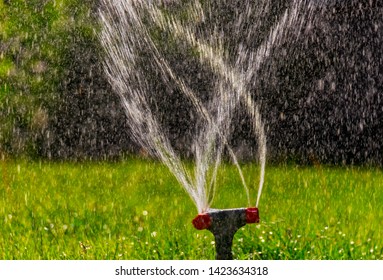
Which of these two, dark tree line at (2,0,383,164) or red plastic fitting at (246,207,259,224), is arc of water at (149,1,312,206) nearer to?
dark tree line at (2,0,383,164)

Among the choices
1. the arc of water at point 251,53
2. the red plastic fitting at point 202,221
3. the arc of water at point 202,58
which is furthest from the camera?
the arc of water at point 251,53

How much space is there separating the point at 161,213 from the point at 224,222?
1.85m

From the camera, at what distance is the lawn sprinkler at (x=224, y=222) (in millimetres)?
3604

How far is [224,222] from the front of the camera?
3.64 m

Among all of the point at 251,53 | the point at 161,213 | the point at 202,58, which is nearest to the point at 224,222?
the point at 161,213

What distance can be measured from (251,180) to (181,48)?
5.46 feet

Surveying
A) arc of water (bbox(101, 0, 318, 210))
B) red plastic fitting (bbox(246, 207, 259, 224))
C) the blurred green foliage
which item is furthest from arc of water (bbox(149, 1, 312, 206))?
red plastic fitting (bbox(246, 207, 259, 224))

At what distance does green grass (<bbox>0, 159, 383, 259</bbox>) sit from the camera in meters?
4.34

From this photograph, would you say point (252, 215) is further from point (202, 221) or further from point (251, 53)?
point (251, 53)

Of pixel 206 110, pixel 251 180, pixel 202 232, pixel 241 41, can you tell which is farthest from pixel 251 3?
pixel 202 232

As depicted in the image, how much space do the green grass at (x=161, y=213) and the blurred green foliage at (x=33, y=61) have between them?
439 millimetres

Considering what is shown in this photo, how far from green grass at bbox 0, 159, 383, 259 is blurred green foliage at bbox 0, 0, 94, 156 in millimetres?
439

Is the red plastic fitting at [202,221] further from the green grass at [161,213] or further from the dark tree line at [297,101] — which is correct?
the dark tree line at [297,101]

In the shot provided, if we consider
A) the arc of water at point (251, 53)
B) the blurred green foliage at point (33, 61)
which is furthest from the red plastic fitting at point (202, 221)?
the blurred green foliage at point (33, 61)
